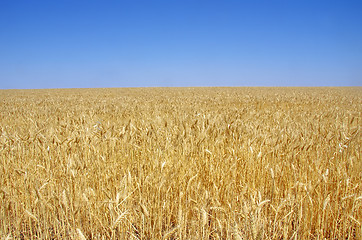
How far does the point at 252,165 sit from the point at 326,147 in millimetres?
1042

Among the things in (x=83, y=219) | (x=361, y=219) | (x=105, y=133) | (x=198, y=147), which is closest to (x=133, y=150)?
(x=105, y=133)

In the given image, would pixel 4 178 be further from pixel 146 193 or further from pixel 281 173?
pixel 281 173

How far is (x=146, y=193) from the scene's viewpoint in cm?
201

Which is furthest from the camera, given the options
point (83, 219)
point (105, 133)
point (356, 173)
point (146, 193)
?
point (105, 133)

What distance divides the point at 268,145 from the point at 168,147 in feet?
3.96

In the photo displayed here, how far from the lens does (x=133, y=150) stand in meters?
2.91

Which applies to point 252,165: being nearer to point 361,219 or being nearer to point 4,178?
point 361,219

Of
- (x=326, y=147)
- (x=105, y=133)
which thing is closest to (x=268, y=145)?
(x=326, y=147)

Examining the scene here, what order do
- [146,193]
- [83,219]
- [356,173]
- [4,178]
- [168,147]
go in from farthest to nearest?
[168,147] < [4,178] < [356,173] < [146,193] < [83,219]

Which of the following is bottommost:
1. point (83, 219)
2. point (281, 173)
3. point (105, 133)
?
point (83, 219)

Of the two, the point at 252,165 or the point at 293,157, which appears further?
the point at 252,165

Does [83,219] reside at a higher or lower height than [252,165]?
lower

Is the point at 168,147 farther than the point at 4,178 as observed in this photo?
Yes

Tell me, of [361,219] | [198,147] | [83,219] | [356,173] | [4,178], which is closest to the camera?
[361,219]
